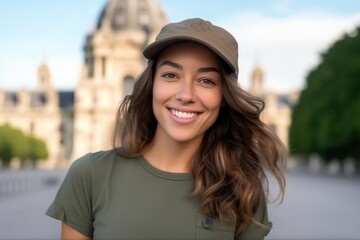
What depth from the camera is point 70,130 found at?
74125mm

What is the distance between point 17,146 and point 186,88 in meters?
58.4

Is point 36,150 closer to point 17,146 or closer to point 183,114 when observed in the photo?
point 17,146

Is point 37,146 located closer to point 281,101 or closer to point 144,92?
point 281,101

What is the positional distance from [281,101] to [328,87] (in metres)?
50.2

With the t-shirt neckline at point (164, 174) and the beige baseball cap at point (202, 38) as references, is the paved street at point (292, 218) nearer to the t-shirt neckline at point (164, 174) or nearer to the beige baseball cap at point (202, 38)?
the t-shirt neckline at point (164, 174)

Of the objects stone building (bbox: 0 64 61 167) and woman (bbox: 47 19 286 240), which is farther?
stone building (bbox: 0 64 61 167)

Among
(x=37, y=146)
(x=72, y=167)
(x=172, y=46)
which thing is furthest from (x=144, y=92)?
(x=37, y=146)

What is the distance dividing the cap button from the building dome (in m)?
78.8

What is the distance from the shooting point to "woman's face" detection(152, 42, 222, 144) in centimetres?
256

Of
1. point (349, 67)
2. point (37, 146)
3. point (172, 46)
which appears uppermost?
point (349, 67)

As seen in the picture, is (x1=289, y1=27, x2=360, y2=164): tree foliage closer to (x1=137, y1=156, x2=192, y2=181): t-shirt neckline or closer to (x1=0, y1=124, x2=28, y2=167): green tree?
(x1=0, y1=124, x2=28, y2=167): green tree

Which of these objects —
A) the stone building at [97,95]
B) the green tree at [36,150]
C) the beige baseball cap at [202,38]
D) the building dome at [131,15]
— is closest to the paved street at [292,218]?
the beige baseball cap at [202,38]

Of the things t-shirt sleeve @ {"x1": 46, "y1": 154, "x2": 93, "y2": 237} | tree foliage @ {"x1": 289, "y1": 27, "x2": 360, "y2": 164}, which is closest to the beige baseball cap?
t-shirt sleeve @ {"x1": 46, "y1": 154, "x2": 93, "y2": 237}

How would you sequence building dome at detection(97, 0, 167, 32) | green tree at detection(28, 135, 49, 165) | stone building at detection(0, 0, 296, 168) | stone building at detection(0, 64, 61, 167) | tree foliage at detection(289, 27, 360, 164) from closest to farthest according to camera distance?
tree foliage at detection(289, 27, 360, 164) < green tree at detection(28, 135, 49, 165) < stone building at detection(0, 0, 296, 168) < stone building at detection(0, 64, 61, 167) < building dome at detection(97, 0, 167, 32)
